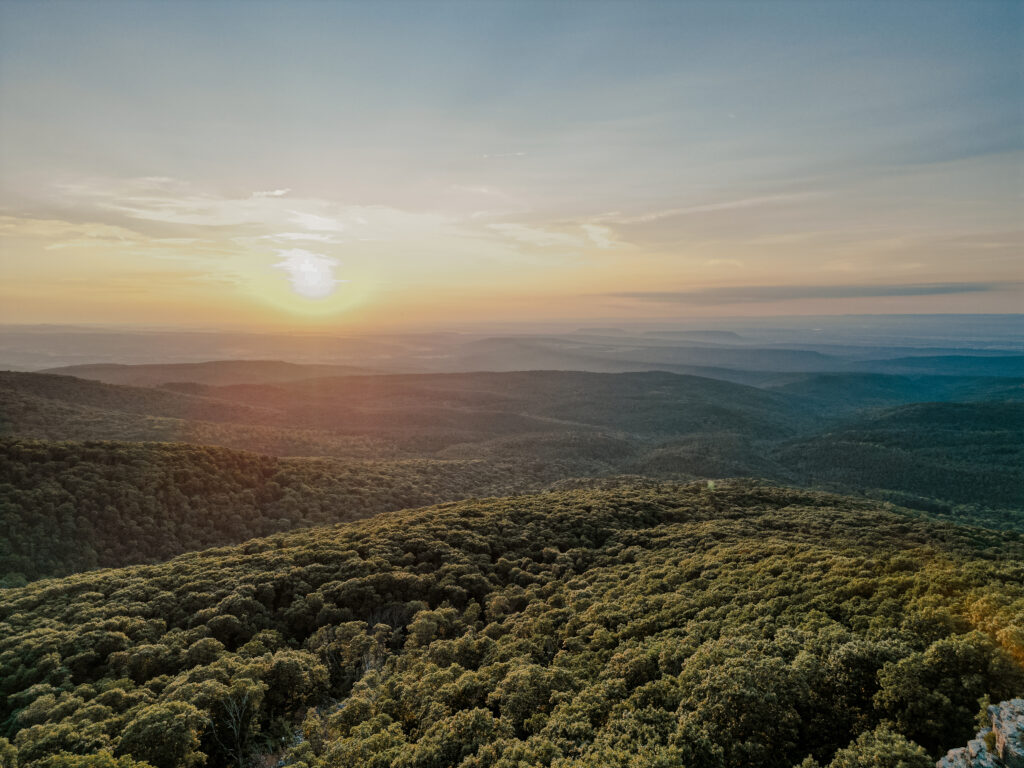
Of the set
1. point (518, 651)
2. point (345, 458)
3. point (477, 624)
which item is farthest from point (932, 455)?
point (345, 458)

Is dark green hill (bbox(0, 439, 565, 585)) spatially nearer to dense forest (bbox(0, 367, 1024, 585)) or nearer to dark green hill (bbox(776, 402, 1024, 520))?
dense forest (bbox(0, 367, 1024, 585))

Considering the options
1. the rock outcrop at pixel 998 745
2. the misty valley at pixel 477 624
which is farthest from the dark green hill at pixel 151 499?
the rock outcrop at pixel 998 745

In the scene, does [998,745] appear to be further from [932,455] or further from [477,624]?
[932,455]

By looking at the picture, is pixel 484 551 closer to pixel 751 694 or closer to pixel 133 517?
pixel 751 694

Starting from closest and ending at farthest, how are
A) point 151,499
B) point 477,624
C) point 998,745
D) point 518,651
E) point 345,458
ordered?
1. point 998,745
2. point 518,651
3. point 477,624
4. point 151,499
5. point 345,458

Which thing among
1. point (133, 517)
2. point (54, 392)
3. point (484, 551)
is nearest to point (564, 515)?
point (484, 551)

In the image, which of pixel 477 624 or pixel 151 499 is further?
pixel 151 499

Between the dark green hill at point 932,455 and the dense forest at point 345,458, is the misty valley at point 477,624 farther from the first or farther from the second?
the dark green hill at point 932,455
